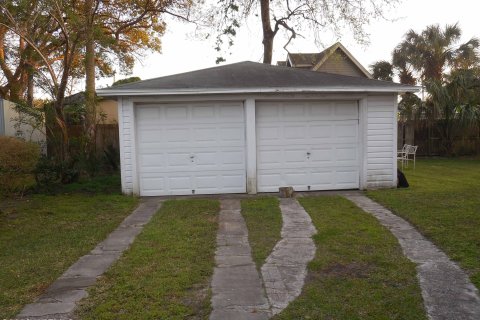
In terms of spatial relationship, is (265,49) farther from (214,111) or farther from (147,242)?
(147,242)

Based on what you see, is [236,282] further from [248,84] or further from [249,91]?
[248,84]

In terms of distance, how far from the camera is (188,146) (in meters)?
10.6

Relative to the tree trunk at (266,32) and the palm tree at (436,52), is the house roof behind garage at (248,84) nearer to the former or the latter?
the tree trunk at (266,32)

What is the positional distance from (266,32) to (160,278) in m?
17.3

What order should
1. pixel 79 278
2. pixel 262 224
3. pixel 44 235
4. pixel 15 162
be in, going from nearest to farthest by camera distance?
1. pixel 79 278
2. pixel 44 235
3. pixel 262 224
4. pixel 15 162

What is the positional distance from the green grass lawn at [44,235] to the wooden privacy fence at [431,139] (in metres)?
14.7

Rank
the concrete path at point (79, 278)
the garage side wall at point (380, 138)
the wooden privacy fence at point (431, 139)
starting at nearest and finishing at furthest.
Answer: the concrete path at point (79, 278), the garage side wall at point (380, 138), the wooden privacy fence at point (431, 139)

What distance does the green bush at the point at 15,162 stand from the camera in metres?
8.88

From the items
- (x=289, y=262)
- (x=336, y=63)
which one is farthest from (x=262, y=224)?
(x=336, y=63)

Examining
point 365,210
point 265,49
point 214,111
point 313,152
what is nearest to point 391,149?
point 313,152

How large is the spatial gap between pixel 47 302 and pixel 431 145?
63.8ft

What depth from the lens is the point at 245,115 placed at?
34.6ft

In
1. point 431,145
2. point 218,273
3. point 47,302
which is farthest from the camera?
point 431,145

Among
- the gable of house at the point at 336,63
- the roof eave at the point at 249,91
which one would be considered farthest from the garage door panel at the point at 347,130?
the gable of house at the point at 336,63
